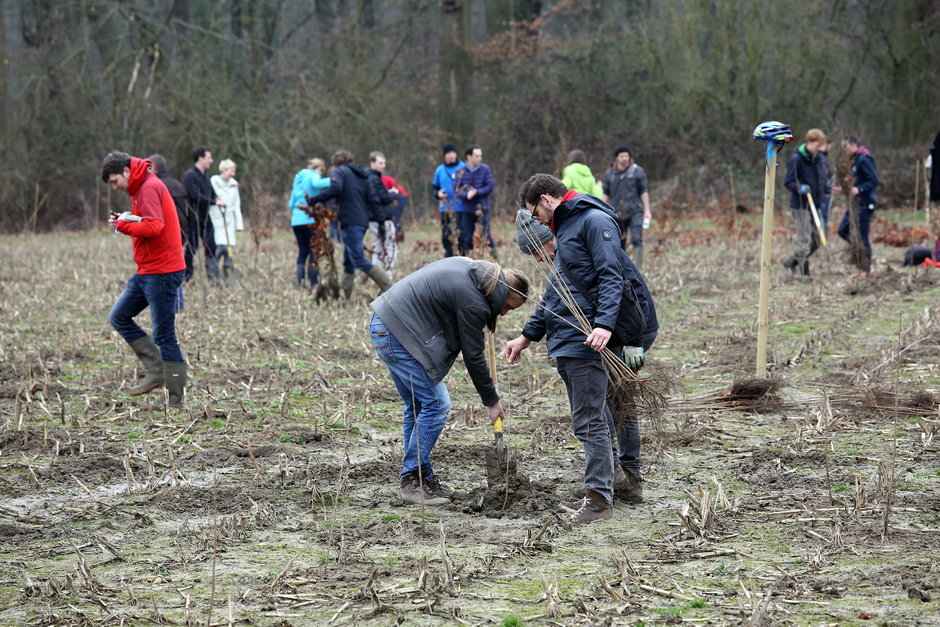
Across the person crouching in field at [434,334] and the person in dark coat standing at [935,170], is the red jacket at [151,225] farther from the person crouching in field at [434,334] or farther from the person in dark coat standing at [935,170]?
the person in dark coat standing at [935,170]

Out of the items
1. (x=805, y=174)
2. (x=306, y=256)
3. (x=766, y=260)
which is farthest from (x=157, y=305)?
(x=805, y=174)

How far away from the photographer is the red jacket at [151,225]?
746cm

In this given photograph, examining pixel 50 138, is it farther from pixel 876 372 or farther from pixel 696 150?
pixel 876 372

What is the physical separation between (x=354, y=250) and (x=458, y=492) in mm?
6720

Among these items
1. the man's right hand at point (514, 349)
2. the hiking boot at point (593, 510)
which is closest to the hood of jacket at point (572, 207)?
the man's right hand at point (514, 349)

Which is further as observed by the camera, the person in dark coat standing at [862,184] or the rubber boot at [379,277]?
the person in dark coat standing at [862,184]

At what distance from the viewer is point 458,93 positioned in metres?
29.3

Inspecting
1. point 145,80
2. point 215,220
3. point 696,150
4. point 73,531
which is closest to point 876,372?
point 73,531

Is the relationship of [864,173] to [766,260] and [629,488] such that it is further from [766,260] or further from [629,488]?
[629,488]

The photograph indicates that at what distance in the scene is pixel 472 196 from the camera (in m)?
14.9

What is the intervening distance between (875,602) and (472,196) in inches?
443

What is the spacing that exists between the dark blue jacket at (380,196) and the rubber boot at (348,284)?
823 millimetres

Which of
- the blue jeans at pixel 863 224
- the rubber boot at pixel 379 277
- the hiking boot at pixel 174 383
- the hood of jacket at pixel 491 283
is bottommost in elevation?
the hiking boot at pixel 174 383

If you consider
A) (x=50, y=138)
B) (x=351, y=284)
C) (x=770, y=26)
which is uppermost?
(x=770, y=26)
